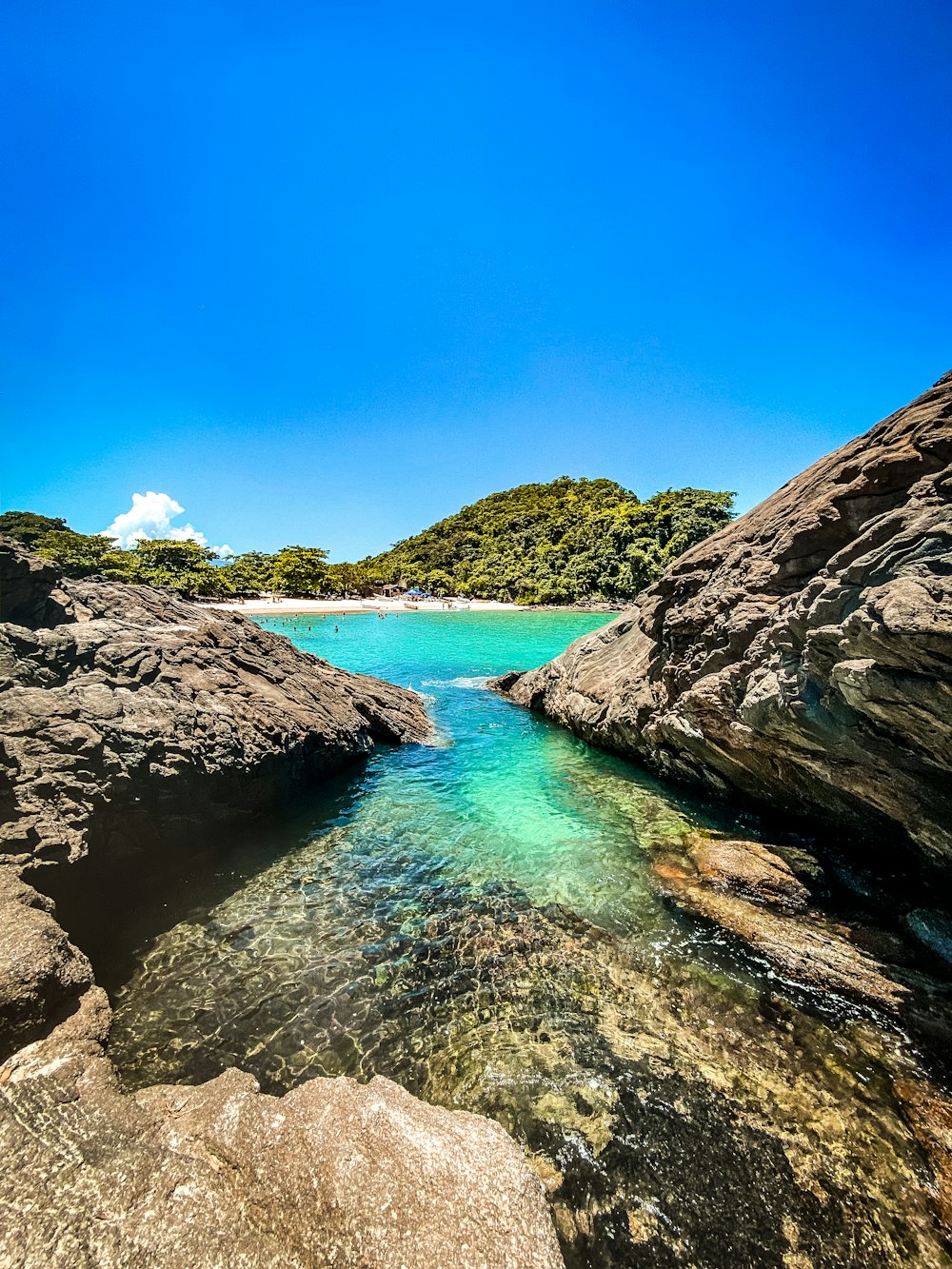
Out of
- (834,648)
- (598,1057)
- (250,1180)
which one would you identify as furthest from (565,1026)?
(834,648)

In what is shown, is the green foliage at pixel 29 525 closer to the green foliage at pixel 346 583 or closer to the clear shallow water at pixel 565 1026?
the green foliage at pixel 346 583

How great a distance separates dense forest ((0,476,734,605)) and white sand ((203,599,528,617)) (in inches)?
155

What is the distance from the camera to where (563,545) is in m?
103

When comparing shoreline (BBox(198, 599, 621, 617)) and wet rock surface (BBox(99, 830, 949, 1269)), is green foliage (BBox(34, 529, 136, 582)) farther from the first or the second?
wet rock surface (BBox(99, 830, 949, 1269))

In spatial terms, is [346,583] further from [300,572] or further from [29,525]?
[29,525]

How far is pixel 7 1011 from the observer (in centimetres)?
400

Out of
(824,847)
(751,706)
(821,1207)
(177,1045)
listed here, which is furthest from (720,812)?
(177,1045)

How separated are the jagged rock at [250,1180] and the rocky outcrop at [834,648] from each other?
20.5ft

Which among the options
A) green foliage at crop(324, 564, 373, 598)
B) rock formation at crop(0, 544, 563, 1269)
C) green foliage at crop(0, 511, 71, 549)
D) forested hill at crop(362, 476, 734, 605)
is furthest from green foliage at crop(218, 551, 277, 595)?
rock formation at crop(0, 544, 563, 1269)

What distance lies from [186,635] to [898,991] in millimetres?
13457

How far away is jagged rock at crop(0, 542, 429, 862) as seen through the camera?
22.0 feet

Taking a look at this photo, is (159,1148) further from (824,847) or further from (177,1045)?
(824,847)

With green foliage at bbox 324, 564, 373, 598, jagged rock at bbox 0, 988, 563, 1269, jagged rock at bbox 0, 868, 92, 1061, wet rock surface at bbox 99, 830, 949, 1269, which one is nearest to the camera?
jagged rock at bbox 0, 988, 563, 1269

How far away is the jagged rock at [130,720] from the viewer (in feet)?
22.0
